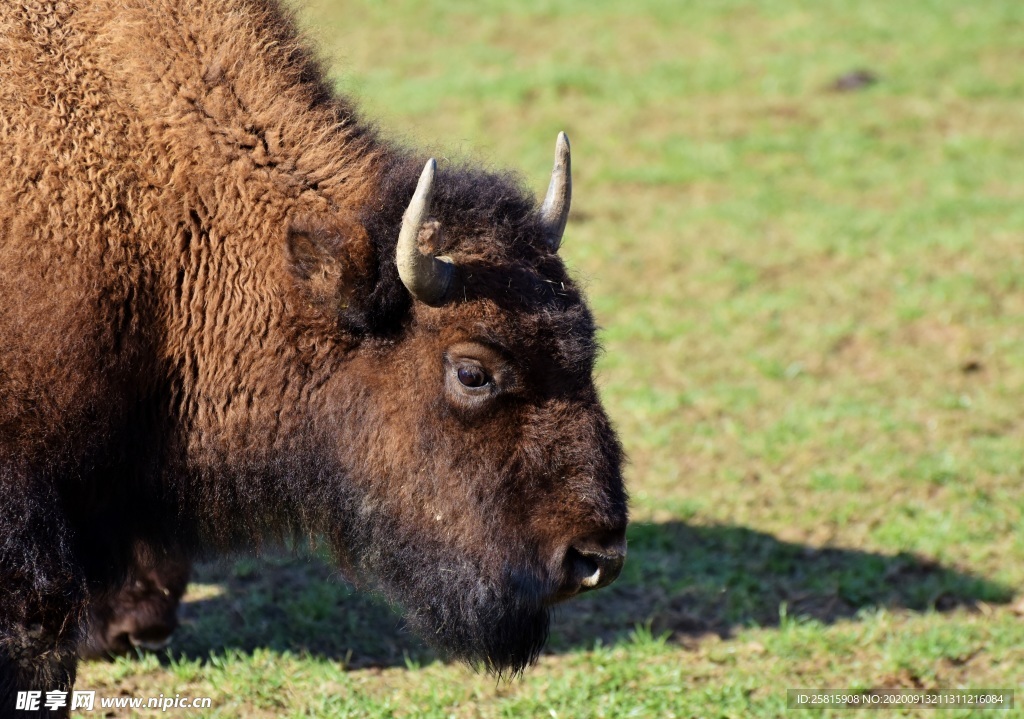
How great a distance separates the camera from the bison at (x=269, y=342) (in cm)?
374

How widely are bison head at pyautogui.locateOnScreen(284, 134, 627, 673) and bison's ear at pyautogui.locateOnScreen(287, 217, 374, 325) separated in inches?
0.5

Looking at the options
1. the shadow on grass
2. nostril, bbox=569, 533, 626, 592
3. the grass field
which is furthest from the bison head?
the shadow on grass

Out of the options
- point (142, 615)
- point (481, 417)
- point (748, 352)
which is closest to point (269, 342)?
point (481, 417)

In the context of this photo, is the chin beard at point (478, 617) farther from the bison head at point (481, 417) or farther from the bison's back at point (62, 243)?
the bison's back at point (62, 243)

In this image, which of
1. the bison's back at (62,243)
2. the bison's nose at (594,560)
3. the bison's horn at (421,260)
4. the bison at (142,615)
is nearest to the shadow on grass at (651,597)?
the bison at (142,615)

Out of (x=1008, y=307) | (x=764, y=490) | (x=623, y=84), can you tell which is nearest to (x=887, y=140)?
(x=623, y=84)

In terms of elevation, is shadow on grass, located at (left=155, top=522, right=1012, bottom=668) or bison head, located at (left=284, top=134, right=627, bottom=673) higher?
bison head, located at (left=284, top=134, right=627, bottom=673)

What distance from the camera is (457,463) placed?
3918 millimetres

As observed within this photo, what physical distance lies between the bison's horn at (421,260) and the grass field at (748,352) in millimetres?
748

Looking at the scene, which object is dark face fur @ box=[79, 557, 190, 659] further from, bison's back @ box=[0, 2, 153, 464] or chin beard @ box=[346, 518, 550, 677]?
bison's back @ box=[0, 2, 153, 464]

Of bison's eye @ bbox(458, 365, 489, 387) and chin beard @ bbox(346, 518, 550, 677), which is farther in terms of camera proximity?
chin beard @ bbox(346, 518, 550, 677)

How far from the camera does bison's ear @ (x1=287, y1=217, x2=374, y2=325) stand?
383 cm

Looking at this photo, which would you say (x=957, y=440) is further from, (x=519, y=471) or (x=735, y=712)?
(x=519, y=471)

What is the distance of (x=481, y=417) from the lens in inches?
154
